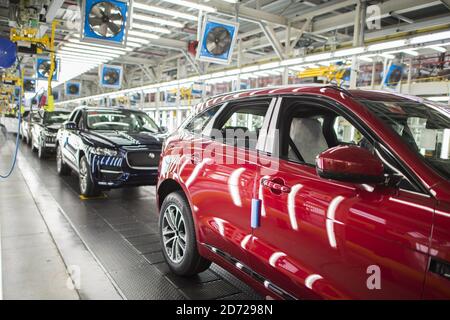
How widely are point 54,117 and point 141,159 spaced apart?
22.5 ft

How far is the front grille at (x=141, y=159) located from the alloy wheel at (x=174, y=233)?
236 cm

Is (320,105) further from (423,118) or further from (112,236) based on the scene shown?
(112,236)

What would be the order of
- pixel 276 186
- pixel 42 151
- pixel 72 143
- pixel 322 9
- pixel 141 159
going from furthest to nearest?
pixel 42 151, pixel 322 9, pixel 72 143, pixel 141 159, pixel 276 186

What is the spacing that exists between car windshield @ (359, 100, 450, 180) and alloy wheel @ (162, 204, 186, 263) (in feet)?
6.04

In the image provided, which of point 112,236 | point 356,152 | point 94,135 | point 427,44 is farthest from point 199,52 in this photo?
point 356,152

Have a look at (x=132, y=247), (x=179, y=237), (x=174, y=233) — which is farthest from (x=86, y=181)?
(x=179, y=237)

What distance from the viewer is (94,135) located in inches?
236

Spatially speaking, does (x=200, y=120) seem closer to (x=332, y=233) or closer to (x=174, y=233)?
(x=174, y=233)

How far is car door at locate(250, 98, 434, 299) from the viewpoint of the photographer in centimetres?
144

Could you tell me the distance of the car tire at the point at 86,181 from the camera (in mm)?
5727

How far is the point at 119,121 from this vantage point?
6758 millimetres

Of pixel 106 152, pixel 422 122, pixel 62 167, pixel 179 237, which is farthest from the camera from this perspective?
pixel 62 167

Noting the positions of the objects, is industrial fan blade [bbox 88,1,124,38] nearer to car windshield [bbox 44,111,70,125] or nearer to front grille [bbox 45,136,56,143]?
front grille [bbox 45,136,56,143]

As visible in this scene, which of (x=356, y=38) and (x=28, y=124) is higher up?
(x=356, y=38)
